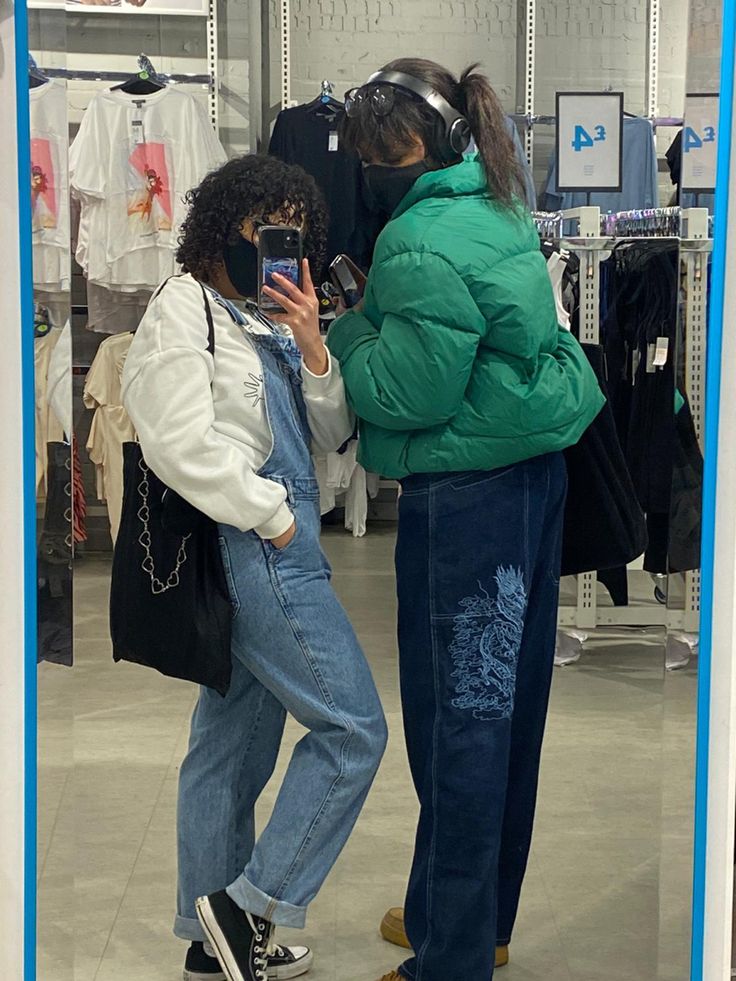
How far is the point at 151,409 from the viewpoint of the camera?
1.63 metres

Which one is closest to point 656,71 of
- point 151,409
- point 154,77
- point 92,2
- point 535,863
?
point 154,77

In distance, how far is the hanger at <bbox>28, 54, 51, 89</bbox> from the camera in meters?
1.30

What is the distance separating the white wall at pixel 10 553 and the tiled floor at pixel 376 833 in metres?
0.03

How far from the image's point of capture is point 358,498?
1941 millimetres

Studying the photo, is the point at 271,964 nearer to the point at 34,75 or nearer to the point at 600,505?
the point at 600,505

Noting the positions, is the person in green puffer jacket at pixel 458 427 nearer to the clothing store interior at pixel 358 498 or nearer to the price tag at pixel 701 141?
the clothing store interior at pixel 358 498

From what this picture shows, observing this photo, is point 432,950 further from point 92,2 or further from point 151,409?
point 92,2

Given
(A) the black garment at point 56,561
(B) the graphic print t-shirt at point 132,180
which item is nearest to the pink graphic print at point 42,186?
(A) the black garment at point 56,561

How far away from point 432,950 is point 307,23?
1496 mm

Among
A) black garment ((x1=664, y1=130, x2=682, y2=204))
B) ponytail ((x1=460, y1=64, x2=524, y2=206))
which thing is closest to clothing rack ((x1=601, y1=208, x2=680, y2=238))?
black garment ((x1=664, y1=130, x2=682, y2=204))

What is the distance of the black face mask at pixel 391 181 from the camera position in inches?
68.6

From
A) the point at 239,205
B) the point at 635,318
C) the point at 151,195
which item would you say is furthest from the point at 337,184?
the point at 635,318

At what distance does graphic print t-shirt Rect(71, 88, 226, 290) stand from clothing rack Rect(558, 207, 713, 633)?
814 mm

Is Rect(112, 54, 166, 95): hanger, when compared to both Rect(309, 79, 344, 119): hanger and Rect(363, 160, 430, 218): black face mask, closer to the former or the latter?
Rect(309, 79, 344, 119): hanger
